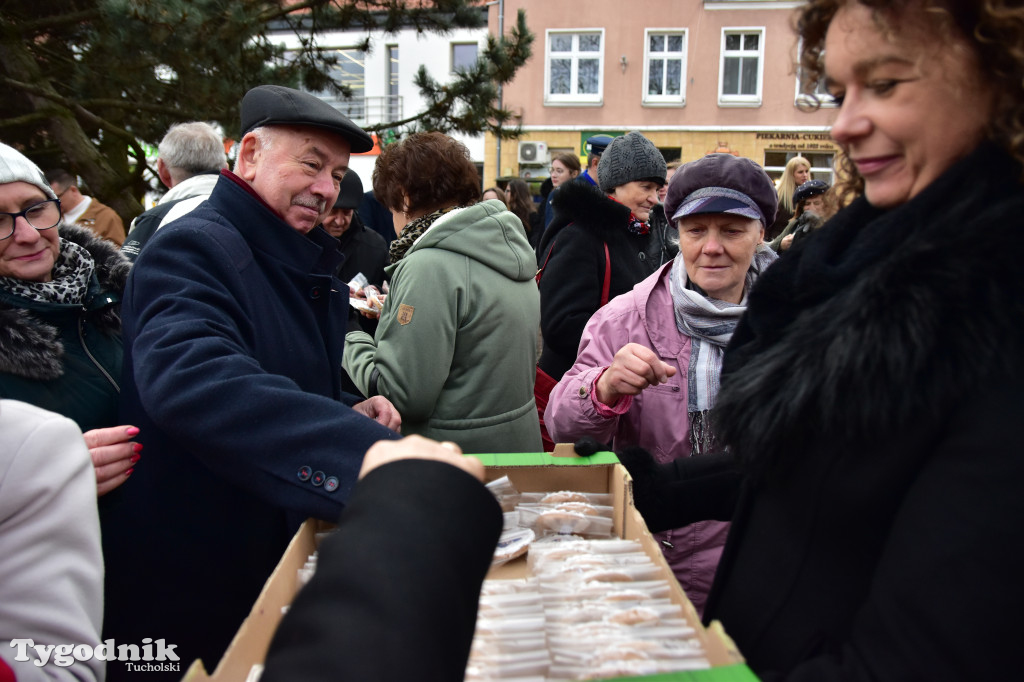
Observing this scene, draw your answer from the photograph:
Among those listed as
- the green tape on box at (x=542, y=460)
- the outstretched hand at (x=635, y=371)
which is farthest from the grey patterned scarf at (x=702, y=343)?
the green tape on box at (x=542, y=460)

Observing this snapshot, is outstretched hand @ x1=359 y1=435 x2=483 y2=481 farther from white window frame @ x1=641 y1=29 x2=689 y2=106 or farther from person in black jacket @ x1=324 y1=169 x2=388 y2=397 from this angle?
white window frame @ x1=641 y1=29 x2=689 y2=106

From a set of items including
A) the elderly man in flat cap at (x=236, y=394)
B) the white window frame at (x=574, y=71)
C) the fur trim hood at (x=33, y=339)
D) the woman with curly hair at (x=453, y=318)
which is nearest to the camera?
the elderly man in flat cap at (x=236, y=394)

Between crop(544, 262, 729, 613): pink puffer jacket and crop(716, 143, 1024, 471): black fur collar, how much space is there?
0.93 meters

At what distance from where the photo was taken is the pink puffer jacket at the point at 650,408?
6.03 feet

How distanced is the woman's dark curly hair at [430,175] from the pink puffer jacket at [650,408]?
834 mm

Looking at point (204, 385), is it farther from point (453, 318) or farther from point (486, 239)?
point (486, 239)

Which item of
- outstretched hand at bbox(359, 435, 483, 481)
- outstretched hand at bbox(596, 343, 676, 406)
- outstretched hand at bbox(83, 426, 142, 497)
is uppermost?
outstretched hand at bbox(359, 435, 483, 481)

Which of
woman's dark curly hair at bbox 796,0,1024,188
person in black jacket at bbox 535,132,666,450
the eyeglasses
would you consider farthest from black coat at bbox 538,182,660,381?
woman's dark curly hair at bbox 796,0,1024,188

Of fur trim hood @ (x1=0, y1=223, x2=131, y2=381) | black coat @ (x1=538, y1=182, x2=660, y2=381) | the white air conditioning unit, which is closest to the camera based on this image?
fur trim hood @ (x1=0, y1=223, x2=131, y2=381)

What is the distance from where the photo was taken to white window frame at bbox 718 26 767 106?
1869 centimetres

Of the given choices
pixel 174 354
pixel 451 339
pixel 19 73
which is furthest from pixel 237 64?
pixel 174 354

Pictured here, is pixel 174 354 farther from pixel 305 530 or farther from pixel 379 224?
pixel 379 224

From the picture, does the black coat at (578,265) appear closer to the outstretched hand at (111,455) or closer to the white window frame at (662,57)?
the outstretched hand at (111,455)

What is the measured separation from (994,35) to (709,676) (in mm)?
782
